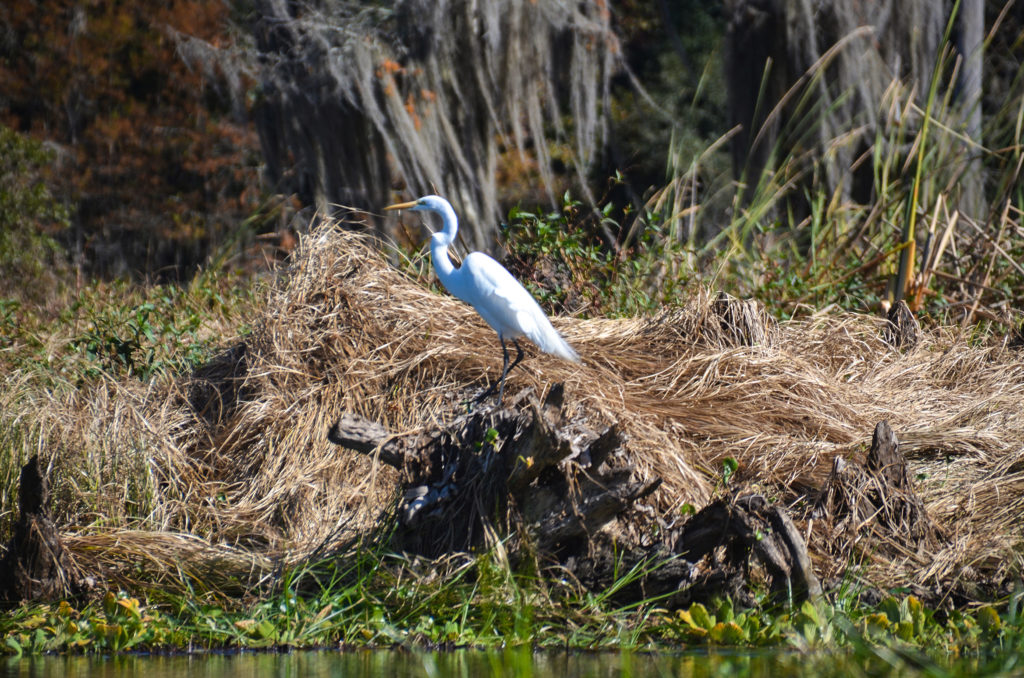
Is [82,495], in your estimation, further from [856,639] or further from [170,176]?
[170,176]

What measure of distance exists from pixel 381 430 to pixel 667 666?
1.25 meters

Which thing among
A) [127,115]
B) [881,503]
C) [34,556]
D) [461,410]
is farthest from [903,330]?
[127,115]

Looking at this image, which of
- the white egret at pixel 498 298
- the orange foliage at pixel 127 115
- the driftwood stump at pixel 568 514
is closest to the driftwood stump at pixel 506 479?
the driftwood stump at pixel 568 514

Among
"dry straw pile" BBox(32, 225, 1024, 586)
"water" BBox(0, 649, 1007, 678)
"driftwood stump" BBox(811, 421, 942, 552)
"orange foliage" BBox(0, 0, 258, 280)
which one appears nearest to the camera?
"water" BBox(0, 649, 1007, 678)

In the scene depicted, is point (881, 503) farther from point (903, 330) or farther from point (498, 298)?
point (903, 330)

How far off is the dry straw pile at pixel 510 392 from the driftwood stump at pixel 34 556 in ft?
0.56

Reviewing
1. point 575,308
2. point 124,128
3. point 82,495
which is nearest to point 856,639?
point 82,495

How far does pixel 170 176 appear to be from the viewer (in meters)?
13.5

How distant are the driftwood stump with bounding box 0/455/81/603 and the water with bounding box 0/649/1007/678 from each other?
1.32 feet

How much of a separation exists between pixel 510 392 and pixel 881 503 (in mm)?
1561

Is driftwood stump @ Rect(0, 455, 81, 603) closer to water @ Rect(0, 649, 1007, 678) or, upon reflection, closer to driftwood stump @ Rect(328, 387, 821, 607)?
water @ Rect(0, 649, 1007, 678)

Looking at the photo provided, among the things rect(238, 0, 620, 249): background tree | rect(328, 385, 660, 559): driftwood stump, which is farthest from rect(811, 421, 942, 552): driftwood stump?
rect(238, 0, 620, 249): background tree

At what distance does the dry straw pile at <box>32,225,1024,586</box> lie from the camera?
336cm

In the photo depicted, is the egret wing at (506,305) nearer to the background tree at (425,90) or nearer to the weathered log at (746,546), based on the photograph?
the weathered log at (746,546)
